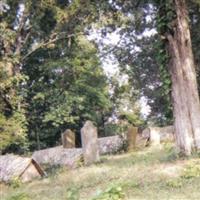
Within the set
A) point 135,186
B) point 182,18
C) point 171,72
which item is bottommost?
point 135,186

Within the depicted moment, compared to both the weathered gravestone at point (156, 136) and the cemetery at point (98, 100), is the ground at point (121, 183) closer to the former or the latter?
the cemetery at point (98, 100)

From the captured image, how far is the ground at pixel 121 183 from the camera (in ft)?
27.5

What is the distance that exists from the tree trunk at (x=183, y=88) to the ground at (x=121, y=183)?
2.10 ft

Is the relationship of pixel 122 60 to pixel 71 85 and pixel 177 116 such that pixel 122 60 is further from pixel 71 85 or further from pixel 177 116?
pixel 177 116

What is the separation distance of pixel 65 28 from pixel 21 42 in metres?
2.41

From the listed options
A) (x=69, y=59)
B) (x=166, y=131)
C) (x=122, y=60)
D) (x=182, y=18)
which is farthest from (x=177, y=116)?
(x=122, y=60)

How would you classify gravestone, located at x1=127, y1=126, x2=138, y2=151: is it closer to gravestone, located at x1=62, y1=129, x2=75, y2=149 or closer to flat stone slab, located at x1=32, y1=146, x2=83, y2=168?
gravestone, located at x1=62, y1=129, x2=75, y2=149

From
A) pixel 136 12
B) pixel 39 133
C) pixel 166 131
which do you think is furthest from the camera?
pixel 39 133

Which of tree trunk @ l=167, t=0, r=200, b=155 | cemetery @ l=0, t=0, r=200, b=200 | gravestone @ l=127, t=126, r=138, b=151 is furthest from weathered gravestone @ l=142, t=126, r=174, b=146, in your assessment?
tree trunk @ l=167, t=0, r=200, b=155

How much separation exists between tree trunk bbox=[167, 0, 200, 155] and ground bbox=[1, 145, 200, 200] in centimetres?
64

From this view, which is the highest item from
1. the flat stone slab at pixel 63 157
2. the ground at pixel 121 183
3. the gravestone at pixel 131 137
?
the gravestone at pixel 131 137

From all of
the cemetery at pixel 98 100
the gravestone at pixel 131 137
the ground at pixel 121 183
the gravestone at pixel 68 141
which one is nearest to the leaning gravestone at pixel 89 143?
the cemetery at pixel 98 100

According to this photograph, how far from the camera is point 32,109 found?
89.3 feet

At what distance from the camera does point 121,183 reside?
9516 millimetres
